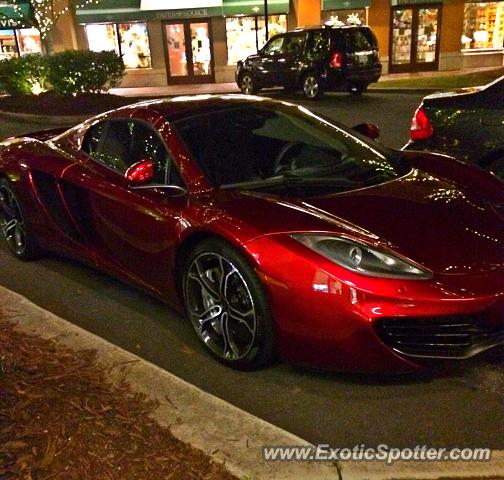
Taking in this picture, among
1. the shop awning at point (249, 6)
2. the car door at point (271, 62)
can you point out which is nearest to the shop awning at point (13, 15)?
the shop awning at point (249, 6)

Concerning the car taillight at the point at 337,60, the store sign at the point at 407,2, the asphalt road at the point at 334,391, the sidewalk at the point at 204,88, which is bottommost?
the sidewalk at the point at 204,88

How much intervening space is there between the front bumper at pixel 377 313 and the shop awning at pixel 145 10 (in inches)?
774

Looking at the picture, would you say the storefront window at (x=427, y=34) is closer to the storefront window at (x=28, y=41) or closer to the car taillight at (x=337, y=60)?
the car taillight at (x=337, y=60)

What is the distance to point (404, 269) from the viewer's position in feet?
9.24

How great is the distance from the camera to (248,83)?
18500mm

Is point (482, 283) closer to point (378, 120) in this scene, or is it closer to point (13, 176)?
point (13, 176)

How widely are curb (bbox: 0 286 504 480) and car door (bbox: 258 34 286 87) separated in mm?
14922

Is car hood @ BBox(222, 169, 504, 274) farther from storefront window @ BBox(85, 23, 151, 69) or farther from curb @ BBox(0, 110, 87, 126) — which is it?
storefront window @ BBox(85, 23, 151, 69)

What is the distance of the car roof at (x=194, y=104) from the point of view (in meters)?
3.91

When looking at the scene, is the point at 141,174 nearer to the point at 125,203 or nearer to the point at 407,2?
the point at 125,203

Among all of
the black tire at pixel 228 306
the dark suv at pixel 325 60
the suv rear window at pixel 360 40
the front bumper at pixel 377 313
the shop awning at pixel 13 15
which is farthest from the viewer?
the shop awning at pixel 13 15

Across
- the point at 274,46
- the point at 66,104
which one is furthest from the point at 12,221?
the point at 274,46

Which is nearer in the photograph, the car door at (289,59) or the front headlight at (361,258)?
the front headlight at (361,258)

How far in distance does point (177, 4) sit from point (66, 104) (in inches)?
331
